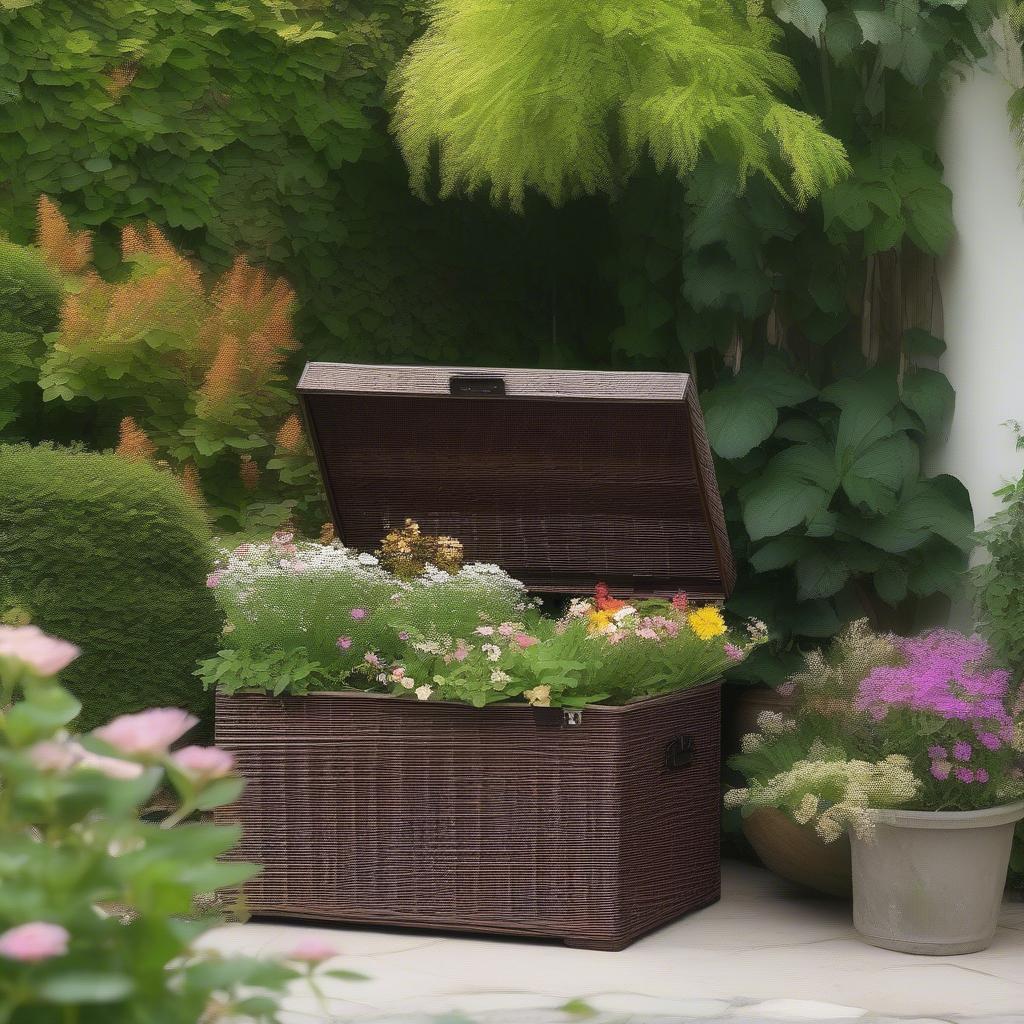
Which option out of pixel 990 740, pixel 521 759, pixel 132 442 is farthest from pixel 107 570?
pixel 990 740

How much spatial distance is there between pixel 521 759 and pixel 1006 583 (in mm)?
1283

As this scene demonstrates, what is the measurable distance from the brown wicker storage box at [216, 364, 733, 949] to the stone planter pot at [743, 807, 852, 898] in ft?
0.43

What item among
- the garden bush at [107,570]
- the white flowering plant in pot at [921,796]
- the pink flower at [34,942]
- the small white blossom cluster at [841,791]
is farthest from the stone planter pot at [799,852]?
the pink flower at [34,942]

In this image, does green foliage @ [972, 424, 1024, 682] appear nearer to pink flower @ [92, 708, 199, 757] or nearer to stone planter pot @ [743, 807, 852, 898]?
stone planter pot @ [743, 807, 852, 898]

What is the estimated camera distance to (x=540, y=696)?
3455 millimetres

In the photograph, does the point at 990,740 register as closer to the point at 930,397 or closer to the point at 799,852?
the point at 799,852

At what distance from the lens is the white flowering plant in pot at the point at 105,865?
0.94m

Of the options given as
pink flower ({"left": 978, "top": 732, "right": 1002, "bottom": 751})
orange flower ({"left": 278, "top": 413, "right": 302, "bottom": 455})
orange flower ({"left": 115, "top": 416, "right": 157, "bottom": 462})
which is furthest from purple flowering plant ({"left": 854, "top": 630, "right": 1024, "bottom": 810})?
orange flower ({"left": 115, "top": 416, "right": 157, "bottom": 462})

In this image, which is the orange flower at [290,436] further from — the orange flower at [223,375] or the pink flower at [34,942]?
the pink flower at [34,942]

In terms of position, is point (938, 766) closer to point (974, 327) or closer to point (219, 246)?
point (974, 327)

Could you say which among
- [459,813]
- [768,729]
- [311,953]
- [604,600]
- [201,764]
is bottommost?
[459,813]

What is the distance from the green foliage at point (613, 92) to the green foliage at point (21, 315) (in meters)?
1.28

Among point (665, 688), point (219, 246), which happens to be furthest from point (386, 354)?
point (665, 688)

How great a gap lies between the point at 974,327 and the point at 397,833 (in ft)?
7.17
